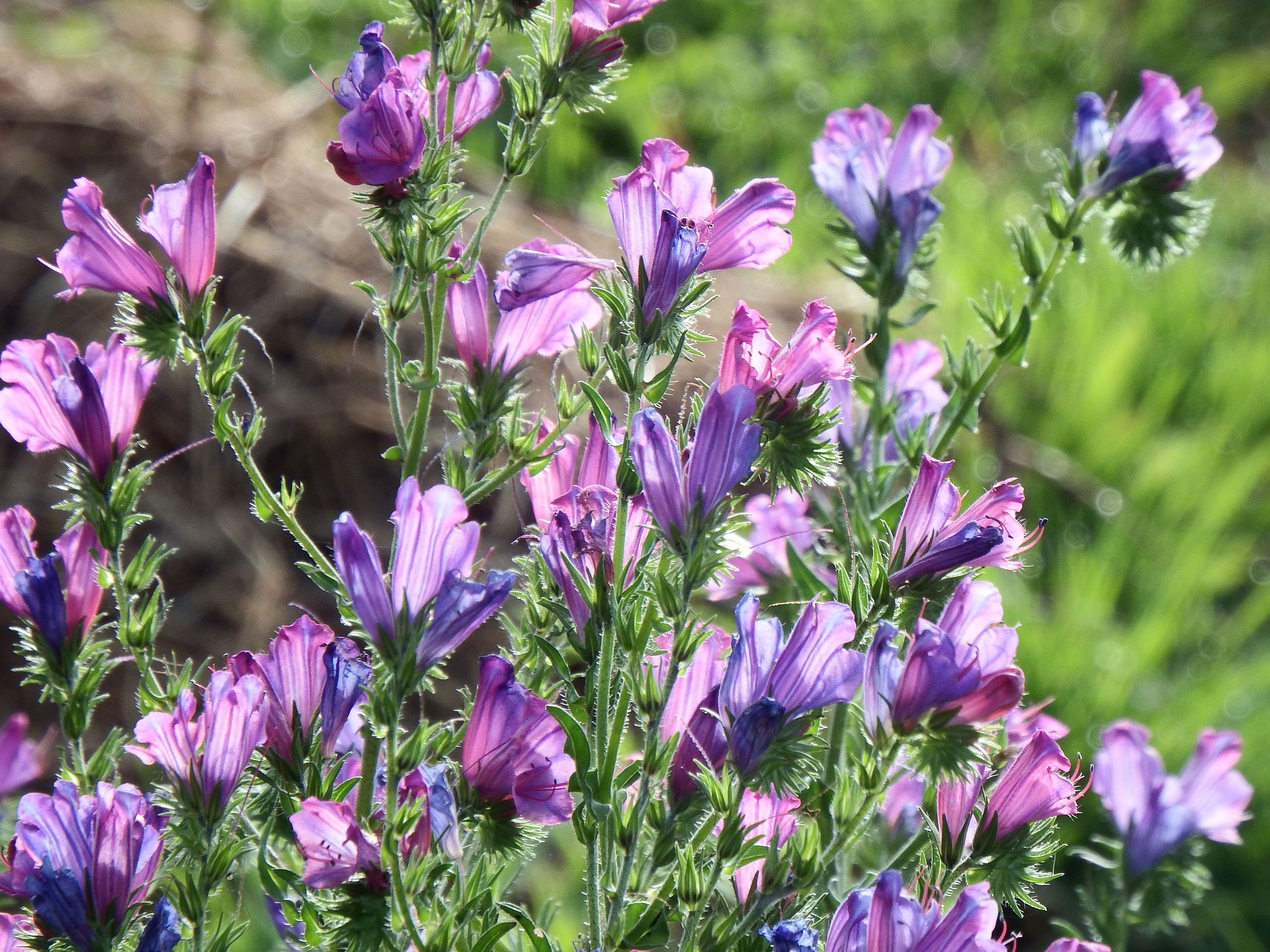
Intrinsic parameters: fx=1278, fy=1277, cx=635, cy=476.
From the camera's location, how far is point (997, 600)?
0.60m

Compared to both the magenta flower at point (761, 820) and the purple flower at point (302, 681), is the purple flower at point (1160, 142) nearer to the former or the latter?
the magenta flower at point (761, 820)

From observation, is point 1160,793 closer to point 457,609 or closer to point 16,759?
point 457,609

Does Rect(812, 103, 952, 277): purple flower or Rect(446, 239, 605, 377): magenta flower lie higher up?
Rect(812, 103, 952, 277): purple flower

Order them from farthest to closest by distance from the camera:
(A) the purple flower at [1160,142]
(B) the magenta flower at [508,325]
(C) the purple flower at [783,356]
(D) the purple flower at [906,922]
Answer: (A) the purple flower at [1160,142] → (B) the magenta flower at [508,325] → (C) the purple flower at [783,356] → (D) the purple flower at [906,922]

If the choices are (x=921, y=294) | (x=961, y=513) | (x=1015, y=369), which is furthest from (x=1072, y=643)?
(x=961, y=513)

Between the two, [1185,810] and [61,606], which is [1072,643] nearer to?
[1185,810]

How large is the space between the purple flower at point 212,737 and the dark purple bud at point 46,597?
113 millimetres

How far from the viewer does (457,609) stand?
0.55m

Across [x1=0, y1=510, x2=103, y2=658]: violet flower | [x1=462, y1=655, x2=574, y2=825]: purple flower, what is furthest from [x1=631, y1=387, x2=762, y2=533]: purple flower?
[x1=0, y1=510, x2=103, y2=658]: violet flower

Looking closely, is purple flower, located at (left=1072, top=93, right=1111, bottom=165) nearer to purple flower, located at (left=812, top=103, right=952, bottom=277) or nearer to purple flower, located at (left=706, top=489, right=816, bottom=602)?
purple flower, located at (left=812, top=103, right=952, bottom=277)

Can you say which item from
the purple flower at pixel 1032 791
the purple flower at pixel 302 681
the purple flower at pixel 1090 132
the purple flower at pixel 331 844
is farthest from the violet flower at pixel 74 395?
the purple flower at pixel 1090 132

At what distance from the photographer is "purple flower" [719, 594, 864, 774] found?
0.58m

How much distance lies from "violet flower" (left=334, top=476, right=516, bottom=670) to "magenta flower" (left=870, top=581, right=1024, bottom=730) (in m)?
0.19

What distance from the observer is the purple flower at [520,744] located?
1.93 ft
